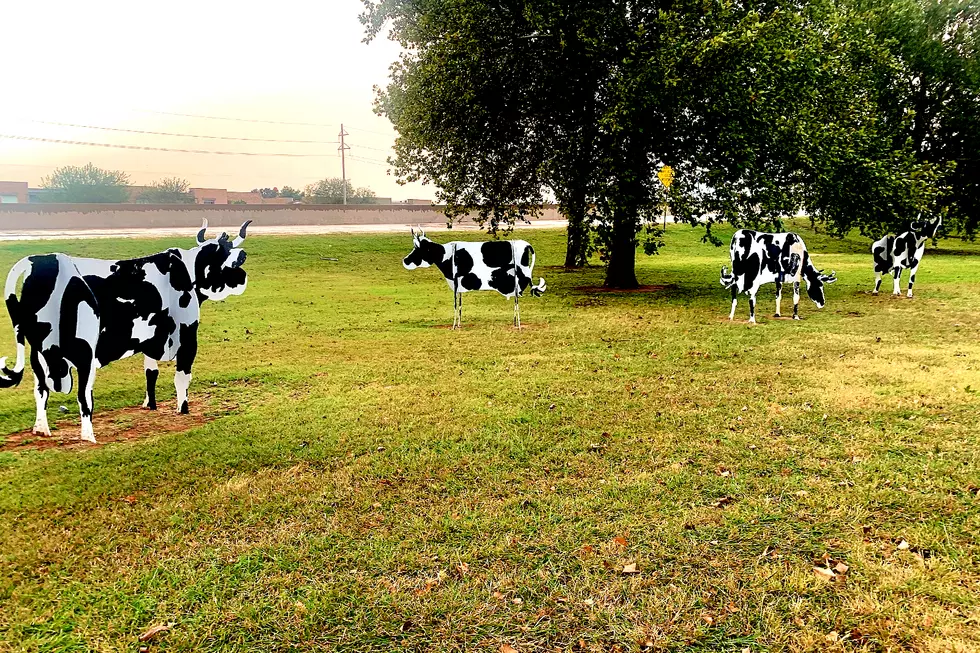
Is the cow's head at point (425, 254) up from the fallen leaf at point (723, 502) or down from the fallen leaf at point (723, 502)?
up

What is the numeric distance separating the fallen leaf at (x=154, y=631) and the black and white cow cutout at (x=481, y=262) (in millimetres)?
10635

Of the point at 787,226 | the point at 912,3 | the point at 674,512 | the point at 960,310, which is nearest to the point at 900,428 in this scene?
the point at 674,512

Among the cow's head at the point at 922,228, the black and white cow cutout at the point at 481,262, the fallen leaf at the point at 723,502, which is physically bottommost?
the fallen leaf at the point at 723,502

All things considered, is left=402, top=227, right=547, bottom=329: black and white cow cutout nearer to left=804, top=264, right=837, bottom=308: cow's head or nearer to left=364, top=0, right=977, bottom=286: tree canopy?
left=364, top=0, right=977, bottom=286: tree canopy

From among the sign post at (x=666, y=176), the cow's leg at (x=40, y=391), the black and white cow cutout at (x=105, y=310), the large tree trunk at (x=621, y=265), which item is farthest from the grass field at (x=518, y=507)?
the large tree trunk at (x=621, y=265)

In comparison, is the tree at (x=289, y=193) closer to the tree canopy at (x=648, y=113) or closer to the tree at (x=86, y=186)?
the tree at (x=86, y=186)

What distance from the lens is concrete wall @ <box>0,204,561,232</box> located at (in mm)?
37344

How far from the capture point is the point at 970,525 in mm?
5293

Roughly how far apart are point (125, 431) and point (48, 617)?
12.8 feet

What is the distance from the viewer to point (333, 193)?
78.3 meters

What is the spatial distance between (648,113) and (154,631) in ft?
55.2

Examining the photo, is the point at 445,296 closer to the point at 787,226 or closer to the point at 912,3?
the point at 912,3

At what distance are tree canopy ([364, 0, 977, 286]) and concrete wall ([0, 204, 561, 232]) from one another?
1532 centimetres

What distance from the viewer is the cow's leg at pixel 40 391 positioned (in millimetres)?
6667
